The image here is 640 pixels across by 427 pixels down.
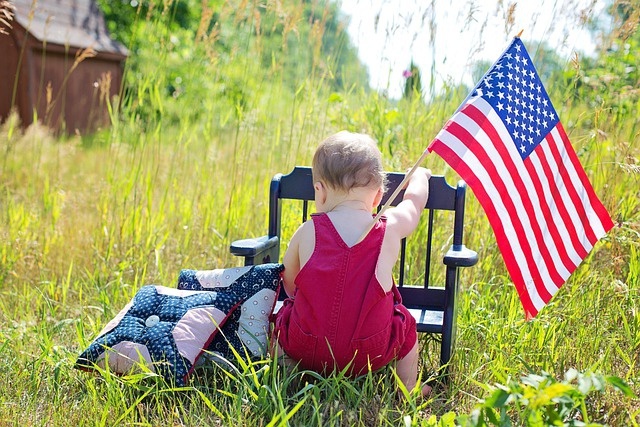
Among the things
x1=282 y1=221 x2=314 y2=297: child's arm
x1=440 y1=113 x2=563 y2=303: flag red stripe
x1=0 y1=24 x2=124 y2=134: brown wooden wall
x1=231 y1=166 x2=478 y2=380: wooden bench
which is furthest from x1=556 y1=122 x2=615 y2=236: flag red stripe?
x1=0 y1=24 x2=124 y2=134: brown wooden wall

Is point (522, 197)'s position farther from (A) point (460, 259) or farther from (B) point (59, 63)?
(B) point (59, 63)

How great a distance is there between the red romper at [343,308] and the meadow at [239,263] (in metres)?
0.12

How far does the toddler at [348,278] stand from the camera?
320 centimetres

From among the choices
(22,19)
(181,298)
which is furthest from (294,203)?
(22,19)

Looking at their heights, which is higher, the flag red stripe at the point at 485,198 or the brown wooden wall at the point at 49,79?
the brown wooden wall at the point at 49,79

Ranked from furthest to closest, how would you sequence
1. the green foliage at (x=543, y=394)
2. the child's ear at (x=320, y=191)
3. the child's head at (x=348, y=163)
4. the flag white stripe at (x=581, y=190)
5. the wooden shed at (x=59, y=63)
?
1. the wooden shed at (x=59, y=63)
2. the flag white stripe at (x=581, y=190)
3. the child's ear at (x=320, y=191)
4. the child's head at (x=348, y=163)
5. the green foliage at (x=543, y=394)

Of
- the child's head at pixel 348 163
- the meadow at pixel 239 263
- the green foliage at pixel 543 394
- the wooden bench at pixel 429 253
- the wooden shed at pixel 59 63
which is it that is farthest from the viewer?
the wooden shed at pixel 59 63

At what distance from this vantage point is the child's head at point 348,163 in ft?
10.6

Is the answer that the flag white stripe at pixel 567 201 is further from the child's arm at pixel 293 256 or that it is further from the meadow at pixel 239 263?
the child's arm at pixel 293 256

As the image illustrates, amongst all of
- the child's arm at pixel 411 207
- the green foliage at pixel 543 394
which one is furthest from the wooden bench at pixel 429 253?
the green foliage at pixel 543 394

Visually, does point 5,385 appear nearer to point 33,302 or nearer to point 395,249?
point 33,302

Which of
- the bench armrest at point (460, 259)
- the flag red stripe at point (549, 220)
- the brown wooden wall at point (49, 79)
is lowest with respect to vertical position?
the bench armrest at point (460, 259)

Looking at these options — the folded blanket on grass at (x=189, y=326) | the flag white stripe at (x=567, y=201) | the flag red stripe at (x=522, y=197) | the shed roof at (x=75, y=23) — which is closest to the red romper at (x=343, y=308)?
the folded blanket on grass at (x=189, y=326)

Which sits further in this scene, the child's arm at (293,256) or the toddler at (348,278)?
the child's arm at (293,256)
